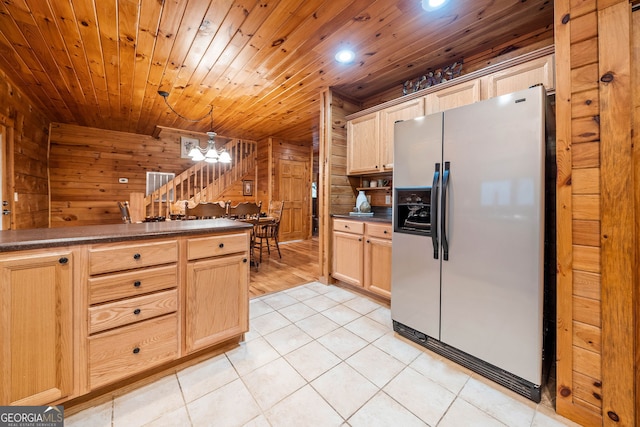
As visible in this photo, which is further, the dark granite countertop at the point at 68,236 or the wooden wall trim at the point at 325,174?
the wooden wall trim at the point at 325,174

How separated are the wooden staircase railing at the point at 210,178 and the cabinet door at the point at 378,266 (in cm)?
444

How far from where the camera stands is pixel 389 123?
111 inches

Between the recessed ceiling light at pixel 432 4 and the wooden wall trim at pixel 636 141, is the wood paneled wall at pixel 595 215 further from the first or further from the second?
the recessed ceiling light at pixel 432 4

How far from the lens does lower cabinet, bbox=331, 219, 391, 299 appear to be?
2.59 meters

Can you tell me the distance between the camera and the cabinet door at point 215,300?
1632 millimetres

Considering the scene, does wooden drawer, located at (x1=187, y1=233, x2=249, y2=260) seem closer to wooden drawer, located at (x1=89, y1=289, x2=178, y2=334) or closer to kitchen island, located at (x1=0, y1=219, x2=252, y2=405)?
kitchen island, located at (x1=0, y1=219, x2=252, y2=405)

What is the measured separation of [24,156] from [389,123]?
16.4 feet

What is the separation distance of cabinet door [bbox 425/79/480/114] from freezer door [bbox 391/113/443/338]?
67 cm

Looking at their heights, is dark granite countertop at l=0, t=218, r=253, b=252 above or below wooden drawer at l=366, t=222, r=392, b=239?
above

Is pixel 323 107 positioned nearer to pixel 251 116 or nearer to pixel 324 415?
pixel 251 116

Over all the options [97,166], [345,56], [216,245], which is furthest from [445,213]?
[97,166]

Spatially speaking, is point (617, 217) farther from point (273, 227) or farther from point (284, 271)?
point (273, 227)

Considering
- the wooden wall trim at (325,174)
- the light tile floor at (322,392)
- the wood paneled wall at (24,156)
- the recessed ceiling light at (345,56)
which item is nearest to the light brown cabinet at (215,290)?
the light tile floor at (322,392)

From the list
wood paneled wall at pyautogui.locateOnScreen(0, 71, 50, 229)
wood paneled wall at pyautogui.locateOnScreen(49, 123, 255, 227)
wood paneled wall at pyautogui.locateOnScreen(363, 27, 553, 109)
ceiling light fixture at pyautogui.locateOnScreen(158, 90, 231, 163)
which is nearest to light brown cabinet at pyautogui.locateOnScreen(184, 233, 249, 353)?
ceiling light fixture at pyautogui.locateOnScreen(158, 90, 231, 163)
